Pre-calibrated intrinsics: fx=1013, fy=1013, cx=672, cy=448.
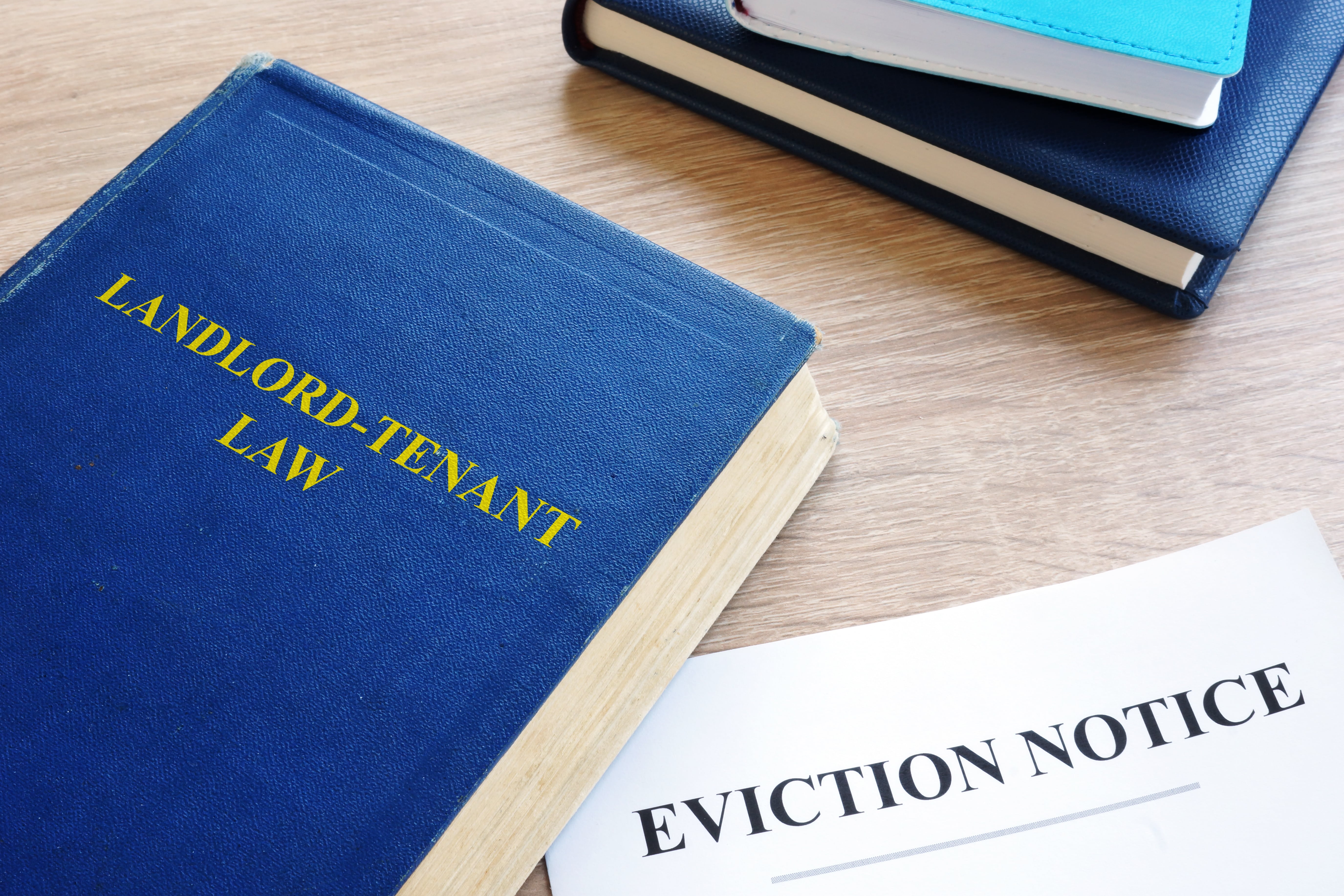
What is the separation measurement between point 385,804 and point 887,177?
1.49 feet

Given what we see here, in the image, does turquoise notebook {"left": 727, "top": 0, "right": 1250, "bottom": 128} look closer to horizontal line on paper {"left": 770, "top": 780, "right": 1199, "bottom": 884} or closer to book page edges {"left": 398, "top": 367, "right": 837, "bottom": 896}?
book page edges {"left": 398, "top": 367, "right": 837, "bottom": 896}

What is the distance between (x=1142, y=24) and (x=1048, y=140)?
0.07 m

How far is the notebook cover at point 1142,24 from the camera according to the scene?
50cm

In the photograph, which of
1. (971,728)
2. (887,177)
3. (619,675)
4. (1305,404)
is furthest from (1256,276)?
(619,675)

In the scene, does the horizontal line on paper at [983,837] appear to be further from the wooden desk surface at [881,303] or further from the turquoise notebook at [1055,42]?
the turquoise notebook at [1055,42]

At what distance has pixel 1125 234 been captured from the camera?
563 millimetres

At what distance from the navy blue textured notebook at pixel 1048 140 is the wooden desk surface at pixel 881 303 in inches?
0.7

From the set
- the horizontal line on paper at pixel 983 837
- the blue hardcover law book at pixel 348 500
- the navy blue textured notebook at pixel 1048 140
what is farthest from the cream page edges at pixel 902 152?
A: the horizontal line on paper at pixel 983 837

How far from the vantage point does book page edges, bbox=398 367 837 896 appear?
45cm

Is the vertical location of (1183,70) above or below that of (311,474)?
above

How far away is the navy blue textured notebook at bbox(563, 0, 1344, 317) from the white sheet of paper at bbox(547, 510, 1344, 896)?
0.54ft

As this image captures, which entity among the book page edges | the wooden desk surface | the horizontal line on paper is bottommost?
the horizontal line on paper

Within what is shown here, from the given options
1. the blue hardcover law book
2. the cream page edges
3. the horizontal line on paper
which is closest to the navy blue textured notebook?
the cream page edges

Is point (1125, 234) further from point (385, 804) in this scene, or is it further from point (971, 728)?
point (385, 804)
